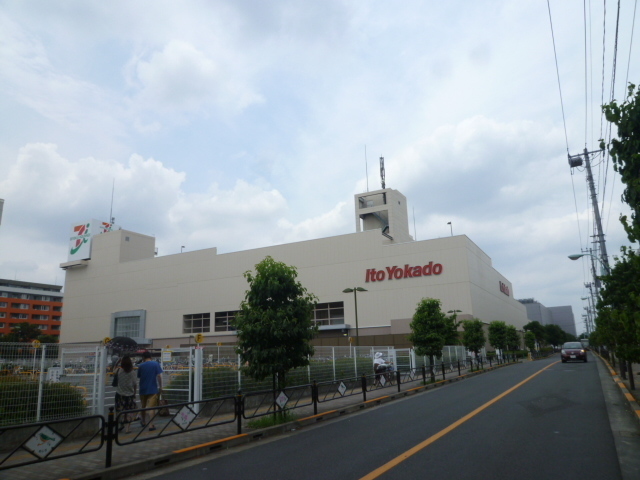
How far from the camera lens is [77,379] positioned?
439 inches

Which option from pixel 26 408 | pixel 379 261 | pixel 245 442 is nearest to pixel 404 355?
pixel 245 442

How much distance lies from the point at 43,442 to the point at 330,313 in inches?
2267

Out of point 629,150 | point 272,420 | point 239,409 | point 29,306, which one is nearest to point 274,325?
point 239,409

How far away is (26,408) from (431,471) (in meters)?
8.37

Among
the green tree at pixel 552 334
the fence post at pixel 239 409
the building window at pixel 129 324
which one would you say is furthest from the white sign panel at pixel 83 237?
the green tree at pixel 552 334

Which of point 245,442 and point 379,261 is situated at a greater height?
point 379,261

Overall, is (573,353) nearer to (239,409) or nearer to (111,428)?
(239,409)

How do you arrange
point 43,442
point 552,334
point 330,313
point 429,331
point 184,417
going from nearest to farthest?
point 43,442 → point 184,417 → point 429,331 → point 330,313 → point 552,334

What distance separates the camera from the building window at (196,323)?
70562mm

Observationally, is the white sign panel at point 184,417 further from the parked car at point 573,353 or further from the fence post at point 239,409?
the parked car at point 573,353

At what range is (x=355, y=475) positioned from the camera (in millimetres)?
6781

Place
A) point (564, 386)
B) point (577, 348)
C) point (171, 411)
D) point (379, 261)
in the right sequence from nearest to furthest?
point (171, 411) < point (564, 386) < point (577, 348) < point (379, 261)

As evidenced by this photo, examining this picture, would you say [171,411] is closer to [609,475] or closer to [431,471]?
[431,471]

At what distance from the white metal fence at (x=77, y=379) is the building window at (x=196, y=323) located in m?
56.5
